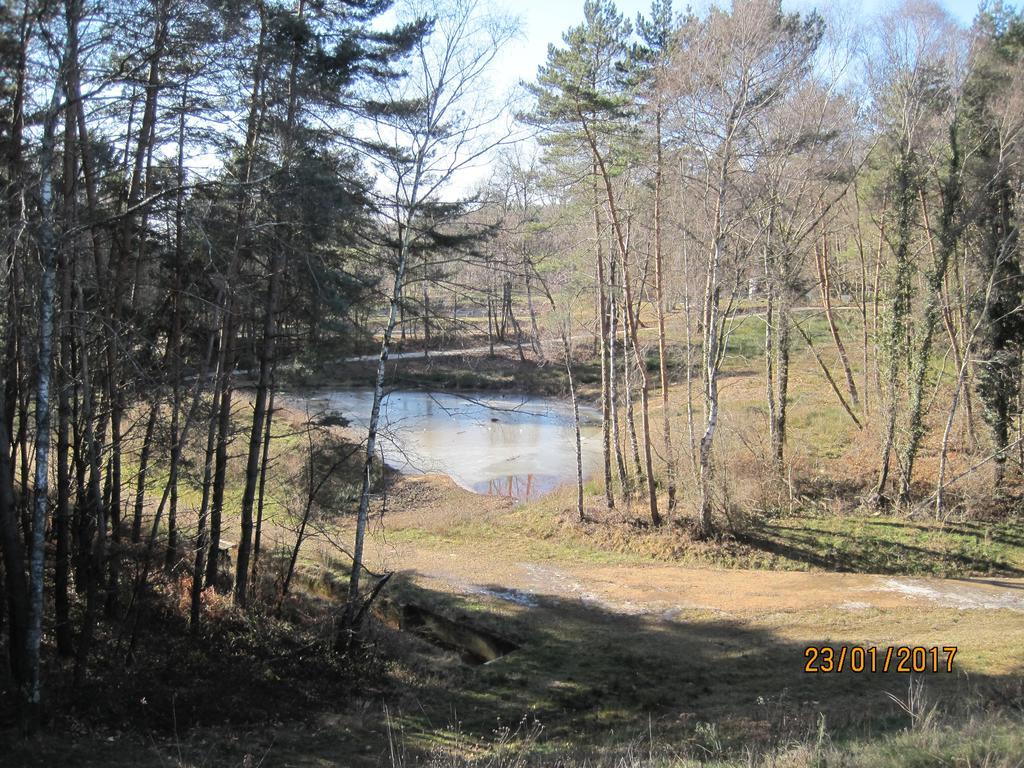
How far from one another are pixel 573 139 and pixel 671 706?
13437 mm

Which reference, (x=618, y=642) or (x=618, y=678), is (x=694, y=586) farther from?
(x=618, y=678)

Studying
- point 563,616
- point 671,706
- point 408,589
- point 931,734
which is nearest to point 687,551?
point 563,616

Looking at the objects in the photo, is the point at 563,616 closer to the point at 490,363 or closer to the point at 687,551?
the point at 687,551

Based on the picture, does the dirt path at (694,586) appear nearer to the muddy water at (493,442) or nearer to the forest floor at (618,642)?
the forest floor at (618,642)

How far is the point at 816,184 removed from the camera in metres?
19.2

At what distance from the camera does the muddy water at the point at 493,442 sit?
25.8 meters

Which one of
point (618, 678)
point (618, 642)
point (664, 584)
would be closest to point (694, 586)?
point (664, 584)

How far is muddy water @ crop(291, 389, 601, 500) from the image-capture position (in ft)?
84.7

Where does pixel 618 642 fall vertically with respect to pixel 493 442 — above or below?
below

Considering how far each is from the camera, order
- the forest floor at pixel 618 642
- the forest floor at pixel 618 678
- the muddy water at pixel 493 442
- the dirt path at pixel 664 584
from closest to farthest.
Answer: the forest floor at pixel 618 678 → the forest floor at pixel 618 642 → the dirt path at pixel 664 584 → the muddy water at pixel 493 442

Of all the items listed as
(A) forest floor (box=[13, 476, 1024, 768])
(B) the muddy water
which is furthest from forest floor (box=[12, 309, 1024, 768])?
(B) the muddy water

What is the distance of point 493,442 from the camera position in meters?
32.3

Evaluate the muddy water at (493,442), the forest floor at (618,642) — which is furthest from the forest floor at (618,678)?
the muddy water at (493,442)

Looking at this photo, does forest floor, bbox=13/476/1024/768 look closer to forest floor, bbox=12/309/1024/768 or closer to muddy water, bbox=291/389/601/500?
forest floor, bbox=12/309/1024/768
